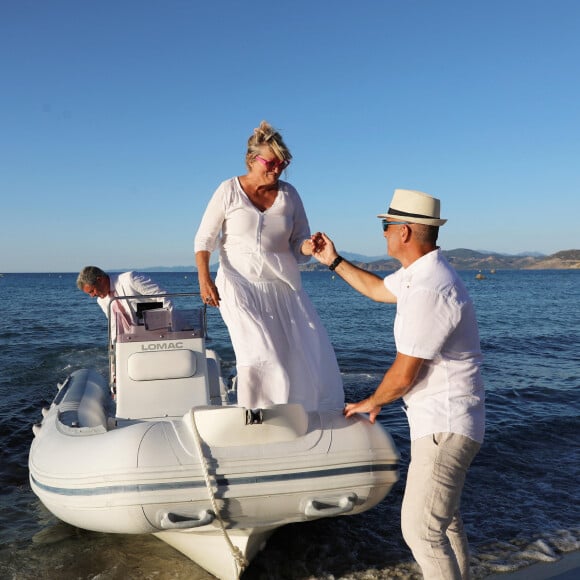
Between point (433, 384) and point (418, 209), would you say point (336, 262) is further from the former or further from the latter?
point (433, 384)

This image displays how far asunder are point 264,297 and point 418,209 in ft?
4.36

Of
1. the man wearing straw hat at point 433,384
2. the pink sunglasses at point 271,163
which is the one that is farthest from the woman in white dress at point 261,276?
the man wearing straw hat at point 433,384

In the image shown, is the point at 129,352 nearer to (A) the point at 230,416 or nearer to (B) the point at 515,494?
(A) the point at 230,416

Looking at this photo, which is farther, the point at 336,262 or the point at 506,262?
the point at 506,262

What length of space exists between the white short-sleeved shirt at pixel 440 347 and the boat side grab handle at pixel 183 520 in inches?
55.9

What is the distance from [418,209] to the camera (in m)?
2.62

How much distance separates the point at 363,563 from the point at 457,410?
2.35 m

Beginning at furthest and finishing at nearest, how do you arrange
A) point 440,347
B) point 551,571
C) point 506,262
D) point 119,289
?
point 506,262 → point 119,289 → point 551,571 → point 440,347

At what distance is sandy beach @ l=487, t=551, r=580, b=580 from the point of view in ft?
13.1

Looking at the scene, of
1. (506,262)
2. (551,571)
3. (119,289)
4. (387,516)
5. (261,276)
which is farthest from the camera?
(506,262)

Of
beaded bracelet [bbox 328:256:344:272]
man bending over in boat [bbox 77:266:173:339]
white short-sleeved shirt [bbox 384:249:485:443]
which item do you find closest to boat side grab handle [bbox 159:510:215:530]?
white short-sleeved shirt [bbox 384:249:485:443]

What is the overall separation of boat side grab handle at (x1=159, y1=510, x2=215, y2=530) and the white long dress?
0.66 m

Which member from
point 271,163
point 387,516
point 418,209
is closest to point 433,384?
point 418,209

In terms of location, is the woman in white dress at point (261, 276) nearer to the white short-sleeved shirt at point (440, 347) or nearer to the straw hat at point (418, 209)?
the straw hat at point (418, 209)
